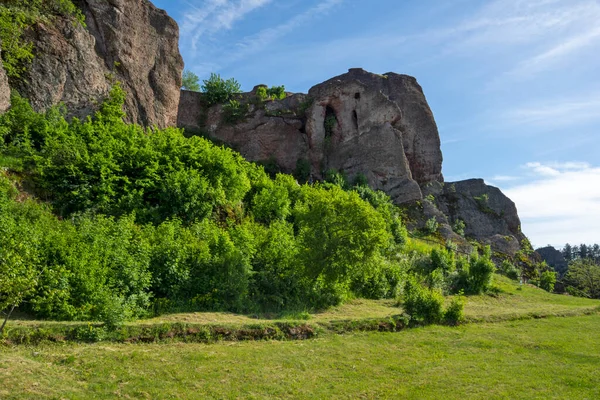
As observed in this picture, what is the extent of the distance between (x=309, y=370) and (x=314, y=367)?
1.09ft

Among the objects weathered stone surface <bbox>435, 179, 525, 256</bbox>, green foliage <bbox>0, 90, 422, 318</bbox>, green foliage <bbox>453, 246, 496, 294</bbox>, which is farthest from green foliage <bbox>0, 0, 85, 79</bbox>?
weathered stone surface <bbox>435, 179, 525, 256</bbox>

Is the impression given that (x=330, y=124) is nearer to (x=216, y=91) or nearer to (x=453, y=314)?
(x=216, y=91)

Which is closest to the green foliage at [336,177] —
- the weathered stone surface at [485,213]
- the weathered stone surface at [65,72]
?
the weathered stone surface at [485,213]

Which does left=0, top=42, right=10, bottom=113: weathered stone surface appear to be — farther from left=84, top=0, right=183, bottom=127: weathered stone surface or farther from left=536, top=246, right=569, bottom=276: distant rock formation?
left=536, top=246, right=569, bottom=276: distant rock formation

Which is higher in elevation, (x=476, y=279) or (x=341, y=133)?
(x=341, y=133)

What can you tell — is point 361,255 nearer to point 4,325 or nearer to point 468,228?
point 4,325

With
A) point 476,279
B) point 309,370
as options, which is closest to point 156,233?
point 309,370

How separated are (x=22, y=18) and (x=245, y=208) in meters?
17.6

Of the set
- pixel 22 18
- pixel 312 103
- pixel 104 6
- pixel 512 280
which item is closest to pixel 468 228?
pixel 512 280

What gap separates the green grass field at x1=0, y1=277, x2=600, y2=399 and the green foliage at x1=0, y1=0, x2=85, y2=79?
63.4ft

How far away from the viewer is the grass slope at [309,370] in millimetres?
10359

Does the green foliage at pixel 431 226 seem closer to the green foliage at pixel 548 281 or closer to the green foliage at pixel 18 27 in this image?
the green foliage at pixel 548 281

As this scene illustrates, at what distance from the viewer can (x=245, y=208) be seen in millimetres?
32062

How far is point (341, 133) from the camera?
5491 cm
